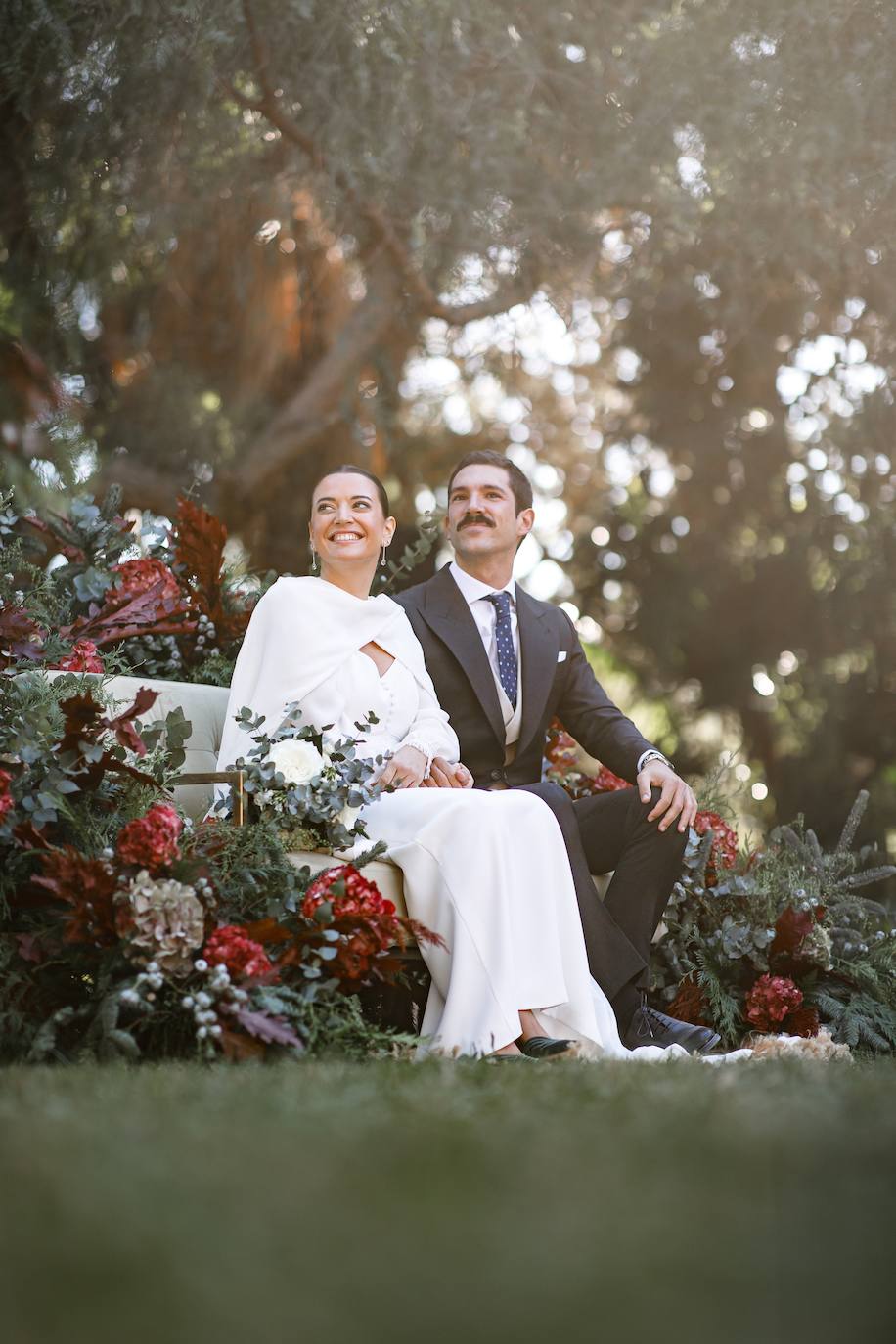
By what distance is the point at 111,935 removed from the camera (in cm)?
294

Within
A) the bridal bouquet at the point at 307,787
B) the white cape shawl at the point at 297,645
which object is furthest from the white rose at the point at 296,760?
the white cape shawl at the point at 297,645

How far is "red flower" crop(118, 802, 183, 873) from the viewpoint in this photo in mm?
2934

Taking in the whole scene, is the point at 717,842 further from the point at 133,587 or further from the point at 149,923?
the point at 149,923

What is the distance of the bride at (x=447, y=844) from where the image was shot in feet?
10.7

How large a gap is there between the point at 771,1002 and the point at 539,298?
4369 mm

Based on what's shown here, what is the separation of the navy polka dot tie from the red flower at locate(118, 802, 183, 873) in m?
1.70

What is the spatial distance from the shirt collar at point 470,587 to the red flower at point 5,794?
74.7 inches

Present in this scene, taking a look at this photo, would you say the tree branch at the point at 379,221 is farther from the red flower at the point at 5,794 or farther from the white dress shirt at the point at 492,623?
the red flower at the point at 5,794

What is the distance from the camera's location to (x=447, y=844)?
133 inches

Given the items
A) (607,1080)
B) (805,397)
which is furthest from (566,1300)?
(805,397)

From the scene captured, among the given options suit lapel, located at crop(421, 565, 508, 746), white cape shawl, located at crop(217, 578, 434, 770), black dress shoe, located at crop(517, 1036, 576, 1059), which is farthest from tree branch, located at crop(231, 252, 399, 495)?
black dress shoe, located at crop(517, 1036, 576, 1059)

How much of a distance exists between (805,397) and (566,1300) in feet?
24.6

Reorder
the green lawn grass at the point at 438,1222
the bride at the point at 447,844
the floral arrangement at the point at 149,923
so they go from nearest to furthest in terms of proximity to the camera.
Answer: the green lawn grass at the point at 438,1222 < the floral arrangement at the point at 149,923 < the bride at the point at 447,844

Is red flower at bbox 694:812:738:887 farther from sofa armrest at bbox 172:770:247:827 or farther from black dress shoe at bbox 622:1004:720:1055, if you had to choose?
sofa armrest at bbox 172:770:247:827
